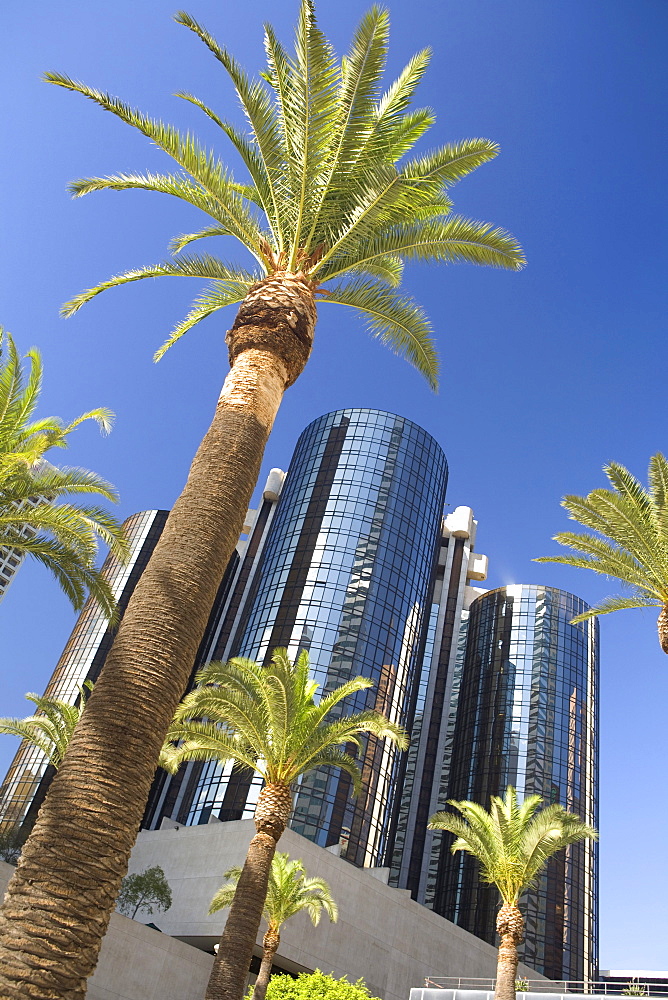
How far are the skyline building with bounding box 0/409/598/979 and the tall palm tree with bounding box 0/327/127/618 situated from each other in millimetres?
44394

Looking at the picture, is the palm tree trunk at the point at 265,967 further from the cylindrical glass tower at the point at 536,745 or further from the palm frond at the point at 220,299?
the cylindrical glass tower at the point at 536,745

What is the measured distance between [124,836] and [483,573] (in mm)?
96263

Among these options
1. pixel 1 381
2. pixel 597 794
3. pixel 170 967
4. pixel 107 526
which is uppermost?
pixel 597 794

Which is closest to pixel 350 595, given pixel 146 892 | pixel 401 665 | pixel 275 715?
pixel 401 665

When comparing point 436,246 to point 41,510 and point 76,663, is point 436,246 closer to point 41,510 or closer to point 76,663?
point 41,510

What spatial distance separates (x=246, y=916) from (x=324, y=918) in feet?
96.9

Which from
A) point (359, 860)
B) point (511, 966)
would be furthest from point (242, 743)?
point (359, 860)

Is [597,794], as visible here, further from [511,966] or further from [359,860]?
[511,966]

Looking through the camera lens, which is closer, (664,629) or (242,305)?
(242,305)

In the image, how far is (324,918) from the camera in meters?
44.9

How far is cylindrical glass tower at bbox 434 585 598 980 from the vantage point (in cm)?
7181

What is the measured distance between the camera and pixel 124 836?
21.1ft

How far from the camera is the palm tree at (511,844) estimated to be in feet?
86.9

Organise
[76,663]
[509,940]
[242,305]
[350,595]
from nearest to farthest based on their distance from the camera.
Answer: [242,305] < [509,940] < [350,595] < [76,663]
